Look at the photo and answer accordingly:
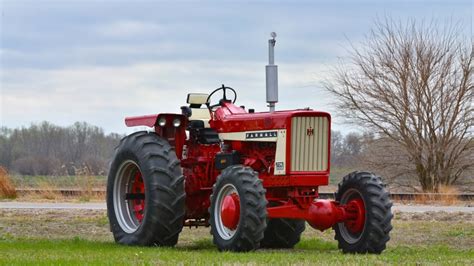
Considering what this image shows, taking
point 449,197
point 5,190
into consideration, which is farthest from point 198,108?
point 5,190

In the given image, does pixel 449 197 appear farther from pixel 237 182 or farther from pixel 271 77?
pixel 237 182

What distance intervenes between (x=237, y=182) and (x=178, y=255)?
1.30 m

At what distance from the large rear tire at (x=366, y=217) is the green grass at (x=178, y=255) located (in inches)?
11.0

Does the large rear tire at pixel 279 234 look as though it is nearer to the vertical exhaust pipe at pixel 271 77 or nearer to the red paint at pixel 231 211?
the vertical exhaust pipe at pixel 271 77

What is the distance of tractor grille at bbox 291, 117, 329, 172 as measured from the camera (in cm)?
1270

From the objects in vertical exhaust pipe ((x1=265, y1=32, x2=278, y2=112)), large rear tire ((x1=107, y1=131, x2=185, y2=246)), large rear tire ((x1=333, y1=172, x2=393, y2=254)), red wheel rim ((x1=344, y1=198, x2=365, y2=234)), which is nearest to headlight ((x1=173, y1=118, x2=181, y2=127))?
large rear tire ((x1=107, y1=131, x2=185, y2=246))

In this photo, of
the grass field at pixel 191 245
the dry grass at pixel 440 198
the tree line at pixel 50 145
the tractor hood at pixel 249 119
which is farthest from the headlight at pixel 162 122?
the tree line at pixel 50 145

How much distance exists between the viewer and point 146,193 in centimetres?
1337

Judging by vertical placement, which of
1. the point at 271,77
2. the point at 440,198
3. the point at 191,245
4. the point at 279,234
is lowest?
the point at 191,245

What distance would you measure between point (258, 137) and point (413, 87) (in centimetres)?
1838

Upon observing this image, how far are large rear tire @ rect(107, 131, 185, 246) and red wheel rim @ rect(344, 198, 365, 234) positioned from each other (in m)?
2.20

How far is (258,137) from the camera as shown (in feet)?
43.0

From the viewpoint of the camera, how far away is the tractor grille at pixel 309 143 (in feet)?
41.7

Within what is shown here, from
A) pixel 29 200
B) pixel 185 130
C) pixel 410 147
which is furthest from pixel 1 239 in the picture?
pixel 410 147
